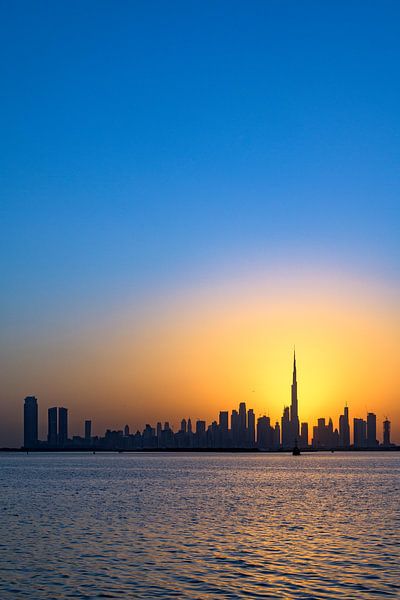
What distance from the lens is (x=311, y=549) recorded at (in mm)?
47000

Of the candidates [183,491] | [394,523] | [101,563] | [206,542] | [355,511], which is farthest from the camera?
[183,491]

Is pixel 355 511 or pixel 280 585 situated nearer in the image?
pixel 280 585

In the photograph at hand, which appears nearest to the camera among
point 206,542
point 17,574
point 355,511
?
point 17,574

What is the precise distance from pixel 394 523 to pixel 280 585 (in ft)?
101

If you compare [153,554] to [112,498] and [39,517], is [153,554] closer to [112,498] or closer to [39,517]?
[39,517]

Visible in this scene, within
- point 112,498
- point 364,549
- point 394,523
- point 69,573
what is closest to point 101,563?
point 69,573

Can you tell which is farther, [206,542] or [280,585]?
[206,542]

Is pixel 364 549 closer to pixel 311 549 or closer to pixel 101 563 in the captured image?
pixel 311 549

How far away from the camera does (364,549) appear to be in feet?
155

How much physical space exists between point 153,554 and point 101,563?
415 cm

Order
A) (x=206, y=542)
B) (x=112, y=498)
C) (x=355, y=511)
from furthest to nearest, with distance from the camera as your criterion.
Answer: (x=112, y=498), (x=355, y=511), (x=206, y=542)

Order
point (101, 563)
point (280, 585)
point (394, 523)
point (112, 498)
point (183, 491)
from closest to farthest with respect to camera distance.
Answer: point (280, 585)
point (101, 563)
point (394, 523)
point (112, 498)
point (183, 491)

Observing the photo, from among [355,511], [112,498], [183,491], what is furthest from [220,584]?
[183,491]

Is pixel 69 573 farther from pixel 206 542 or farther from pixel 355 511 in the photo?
pixel 355 511
